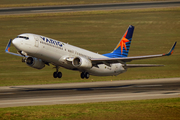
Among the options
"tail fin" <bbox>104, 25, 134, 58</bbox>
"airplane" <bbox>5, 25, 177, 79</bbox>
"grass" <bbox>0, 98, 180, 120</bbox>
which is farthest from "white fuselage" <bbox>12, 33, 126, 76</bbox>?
"grass" <bbox>0, 98, 180, 120</bbox>

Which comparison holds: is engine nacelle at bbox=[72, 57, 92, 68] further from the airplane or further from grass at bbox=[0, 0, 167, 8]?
grass at bbox=[0, 0, 167, 8]

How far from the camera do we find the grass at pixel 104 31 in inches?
3378

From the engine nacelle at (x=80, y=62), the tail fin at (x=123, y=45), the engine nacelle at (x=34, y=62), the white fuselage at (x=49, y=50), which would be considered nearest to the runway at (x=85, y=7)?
the tail fin at (x=123, y=45)

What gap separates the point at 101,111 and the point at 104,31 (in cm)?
7312

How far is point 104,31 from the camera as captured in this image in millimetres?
109938

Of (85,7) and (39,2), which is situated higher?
(39,2)

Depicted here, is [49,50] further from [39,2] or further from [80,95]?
[39,2]

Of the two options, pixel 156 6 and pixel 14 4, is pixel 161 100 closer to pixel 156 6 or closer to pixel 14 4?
pixel 156 6

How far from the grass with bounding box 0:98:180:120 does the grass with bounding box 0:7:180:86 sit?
126 feet

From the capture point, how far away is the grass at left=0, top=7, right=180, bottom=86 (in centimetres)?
8581

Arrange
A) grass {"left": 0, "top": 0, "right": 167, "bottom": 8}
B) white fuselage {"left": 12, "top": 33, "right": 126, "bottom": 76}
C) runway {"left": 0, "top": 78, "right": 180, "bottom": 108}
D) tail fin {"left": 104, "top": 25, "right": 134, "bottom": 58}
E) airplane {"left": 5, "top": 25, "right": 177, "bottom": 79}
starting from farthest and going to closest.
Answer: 1. grass {"left": 0, "top": 0, "right": 167, "bottom": 8}
2. tail fin {"left": 104, "top": 25, "right": 134, "bottom": 58}
3. airplane {"left": 5, "top": 25, "right": 177, "bottom": 79}
4. white fuselage {"left": 12, "top": 33, "right": 126, "bottom": 76}
5. runway {"left": 0, "top": 78, "right": 180, "bottom": 108}

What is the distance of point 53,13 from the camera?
4577 inches

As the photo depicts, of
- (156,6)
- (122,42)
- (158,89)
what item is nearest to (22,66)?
(122,42)

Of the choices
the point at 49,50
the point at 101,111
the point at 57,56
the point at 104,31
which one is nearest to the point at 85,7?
the point at 104,31
